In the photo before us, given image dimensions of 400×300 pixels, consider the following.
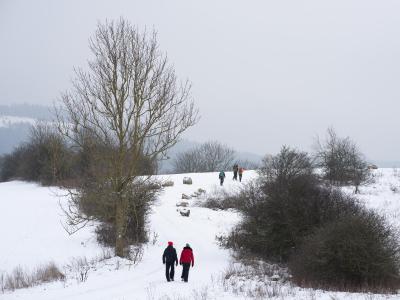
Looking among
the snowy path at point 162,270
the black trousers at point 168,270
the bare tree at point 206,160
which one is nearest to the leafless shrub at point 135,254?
the snowy path at point 162,270

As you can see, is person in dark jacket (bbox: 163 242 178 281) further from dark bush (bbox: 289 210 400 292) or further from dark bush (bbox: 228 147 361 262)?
dark bush (bbox: 228 147 361 262)

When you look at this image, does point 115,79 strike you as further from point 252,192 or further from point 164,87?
point 252,192

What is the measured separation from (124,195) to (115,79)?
538 centimetres

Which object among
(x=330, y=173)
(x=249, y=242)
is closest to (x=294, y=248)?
(x=249, y=242)

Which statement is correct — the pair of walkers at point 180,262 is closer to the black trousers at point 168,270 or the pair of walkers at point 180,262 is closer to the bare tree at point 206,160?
the black trousers at point 168,270

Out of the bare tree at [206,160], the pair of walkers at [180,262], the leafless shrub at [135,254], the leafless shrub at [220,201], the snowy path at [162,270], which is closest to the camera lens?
the snowy path at [162,270]

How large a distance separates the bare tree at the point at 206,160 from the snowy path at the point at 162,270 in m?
66.9

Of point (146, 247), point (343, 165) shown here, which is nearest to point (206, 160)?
point (343, 165)

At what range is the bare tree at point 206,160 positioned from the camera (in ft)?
327

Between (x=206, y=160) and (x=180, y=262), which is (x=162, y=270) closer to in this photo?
(x=180, y=262)

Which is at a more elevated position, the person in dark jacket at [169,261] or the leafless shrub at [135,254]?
the person in dark jacket at [169,261]

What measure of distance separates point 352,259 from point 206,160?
294 feet

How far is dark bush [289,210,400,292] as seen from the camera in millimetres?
13227

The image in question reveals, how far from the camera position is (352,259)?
13.2 metres
